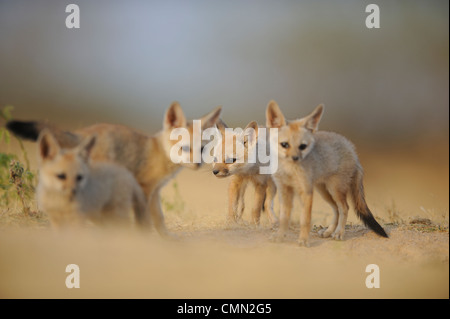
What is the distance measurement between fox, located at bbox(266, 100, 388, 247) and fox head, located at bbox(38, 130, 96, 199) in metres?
2.32

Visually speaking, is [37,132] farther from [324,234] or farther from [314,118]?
[324,234]

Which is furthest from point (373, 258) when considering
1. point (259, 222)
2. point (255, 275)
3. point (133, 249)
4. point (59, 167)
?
point (59, 167)

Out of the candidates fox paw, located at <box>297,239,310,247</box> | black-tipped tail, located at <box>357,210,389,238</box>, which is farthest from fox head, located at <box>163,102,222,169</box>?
black-tipped tail, located at <box>357,210,389,238</box>

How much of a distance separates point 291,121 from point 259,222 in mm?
1884

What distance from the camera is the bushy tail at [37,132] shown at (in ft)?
16.8

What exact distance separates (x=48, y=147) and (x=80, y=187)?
0.44m

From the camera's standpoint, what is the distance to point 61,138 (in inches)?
202

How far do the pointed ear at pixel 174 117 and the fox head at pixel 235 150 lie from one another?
1423mm

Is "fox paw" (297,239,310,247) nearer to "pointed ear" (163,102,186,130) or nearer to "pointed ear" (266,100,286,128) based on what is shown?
"pointed ear" (266,100,286,128)

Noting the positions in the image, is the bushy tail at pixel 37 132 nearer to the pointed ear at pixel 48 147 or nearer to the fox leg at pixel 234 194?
the pointed ear at pixel 48 147

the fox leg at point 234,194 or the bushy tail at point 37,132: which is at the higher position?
the bushy tail at point 37,132

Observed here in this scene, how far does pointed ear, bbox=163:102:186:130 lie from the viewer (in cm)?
525

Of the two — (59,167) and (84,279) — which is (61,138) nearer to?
(59,167)

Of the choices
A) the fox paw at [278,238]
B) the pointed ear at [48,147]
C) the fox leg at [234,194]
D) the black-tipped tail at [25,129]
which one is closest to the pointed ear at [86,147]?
the pointed ear at [48,147]
